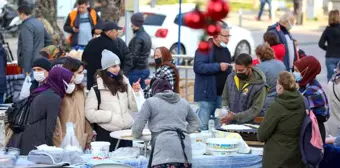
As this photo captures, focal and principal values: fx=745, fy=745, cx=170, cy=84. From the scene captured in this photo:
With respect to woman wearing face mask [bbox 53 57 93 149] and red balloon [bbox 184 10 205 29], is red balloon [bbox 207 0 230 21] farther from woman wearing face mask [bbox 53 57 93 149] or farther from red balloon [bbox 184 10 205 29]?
woman wearing face mask [bbox 53 57 93 149]

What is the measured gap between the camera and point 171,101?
662 centimetres

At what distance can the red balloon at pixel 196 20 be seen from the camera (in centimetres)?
230

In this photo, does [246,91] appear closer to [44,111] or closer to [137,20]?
[44,111]

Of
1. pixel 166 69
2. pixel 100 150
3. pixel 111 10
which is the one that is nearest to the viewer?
pixel 100 150

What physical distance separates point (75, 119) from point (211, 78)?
8.34 ft

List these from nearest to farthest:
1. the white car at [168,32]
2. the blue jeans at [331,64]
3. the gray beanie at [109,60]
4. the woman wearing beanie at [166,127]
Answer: the woman wearing beanie at [166,127], the gray beanie at [109,60], the blue jeans at [331,64], the white car at [168,32]

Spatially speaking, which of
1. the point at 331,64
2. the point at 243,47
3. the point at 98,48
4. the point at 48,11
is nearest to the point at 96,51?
the point at 98,48

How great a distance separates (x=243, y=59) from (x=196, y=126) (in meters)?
1.78

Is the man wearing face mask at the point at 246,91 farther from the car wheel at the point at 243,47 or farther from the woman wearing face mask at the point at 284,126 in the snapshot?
the car wheel at the point at 243,47

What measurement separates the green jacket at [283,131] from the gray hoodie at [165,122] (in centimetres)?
79

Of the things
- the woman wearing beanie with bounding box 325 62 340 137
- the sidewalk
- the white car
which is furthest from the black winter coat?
the white car

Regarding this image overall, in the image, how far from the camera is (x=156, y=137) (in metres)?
6.62

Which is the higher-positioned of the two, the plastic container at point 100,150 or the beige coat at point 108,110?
the beige coat at point 108,110

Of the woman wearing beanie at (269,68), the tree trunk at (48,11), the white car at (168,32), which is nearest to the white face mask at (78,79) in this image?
the woman wearing beanie at (269,68)
